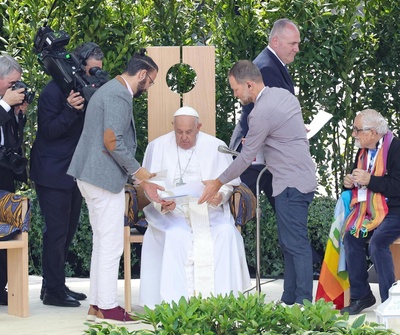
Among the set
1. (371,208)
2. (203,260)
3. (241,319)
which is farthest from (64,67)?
(241,319)

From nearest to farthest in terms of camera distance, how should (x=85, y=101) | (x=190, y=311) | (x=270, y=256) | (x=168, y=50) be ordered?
(x=190, y=311) → (x=85, y=101) → (x=168, y=50) → (x=270, y=256)

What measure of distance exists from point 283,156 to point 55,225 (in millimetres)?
1586

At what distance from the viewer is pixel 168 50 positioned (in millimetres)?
7605

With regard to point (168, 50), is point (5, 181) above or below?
below

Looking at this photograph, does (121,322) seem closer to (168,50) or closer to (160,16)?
(168,50)

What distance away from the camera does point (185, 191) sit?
7.03 m

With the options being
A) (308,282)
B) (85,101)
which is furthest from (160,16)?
(308,282)

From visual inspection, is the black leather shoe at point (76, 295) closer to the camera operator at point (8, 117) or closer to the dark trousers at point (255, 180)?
the camera operator at point (8, 117)

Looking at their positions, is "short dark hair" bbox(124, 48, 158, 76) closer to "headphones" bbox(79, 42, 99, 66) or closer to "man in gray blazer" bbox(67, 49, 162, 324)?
"man in gray blazer" bbox(67, 49, 162, 324)

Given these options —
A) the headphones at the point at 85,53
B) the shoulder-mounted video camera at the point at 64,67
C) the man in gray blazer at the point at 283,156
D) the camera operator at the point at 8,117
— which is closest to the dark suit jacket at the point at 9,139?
the camera operator at the point at 8,117

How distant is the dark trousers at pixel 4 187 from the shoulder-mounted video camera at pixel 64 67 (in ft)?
2.13

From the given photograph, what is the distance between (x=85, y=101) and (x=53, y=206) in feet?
2.35

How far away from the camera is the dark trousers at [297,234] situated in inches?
267

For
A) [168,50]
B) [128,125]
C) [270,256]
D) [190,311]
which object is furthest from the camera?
[270,256]
